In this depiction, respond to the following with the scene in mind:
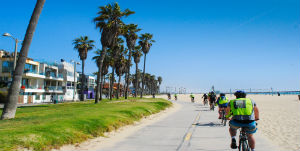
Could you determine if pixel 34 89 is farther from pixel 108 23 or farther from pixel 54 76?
pixel 108 23

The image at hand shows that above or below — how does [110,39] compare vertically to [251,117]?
above

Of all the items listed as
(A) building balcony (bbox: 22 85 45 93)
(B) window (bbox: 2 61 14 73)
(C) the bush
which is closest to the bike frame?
(C) the bush

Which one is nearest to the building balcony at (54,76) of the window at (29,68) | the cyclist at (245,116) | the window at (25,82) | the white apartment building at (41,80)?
the white apartment building at (41,80)

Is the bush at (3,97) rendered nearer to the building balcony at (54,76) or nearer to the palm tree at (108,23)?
the building balcony at (54,76)

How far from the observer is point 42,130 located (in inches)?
334

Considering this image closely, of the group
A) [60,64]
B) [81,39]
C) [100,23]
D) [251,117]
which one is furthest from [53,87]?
[251,117]

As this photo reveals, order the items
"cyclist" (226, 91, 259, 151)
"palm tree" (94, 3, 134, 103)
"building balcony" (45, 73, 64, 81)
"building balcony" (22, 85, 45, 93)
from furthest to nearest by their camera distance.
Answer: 1. "building balcony" (45, 73, 64, 81)
2. "building balcony" (22, 85, 45, 93)
3. "palm tree" (94, 3, 134, 103)
4. "cyclist" (226, 91, 259, 151)

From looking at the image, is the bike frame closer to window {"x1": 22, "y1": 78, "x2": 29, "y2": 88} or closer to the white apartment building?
the white apartment building

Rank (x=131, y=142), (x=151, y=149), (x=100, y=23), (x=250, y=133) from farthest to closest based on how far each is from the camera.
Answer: (x=100, y=23), (x=131, y=142), (x=151, y=149), (x=250, y=133)

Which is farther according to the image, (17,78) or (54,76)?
(54,76)

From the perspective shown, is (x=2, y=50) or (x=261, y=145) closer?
(x=261, y=145)

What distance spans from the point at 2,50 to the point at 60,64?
16.5 metres

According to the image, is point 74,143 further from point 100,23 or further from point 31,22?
point 100,23

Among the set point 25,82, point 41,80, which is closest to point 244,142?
point 25,82
